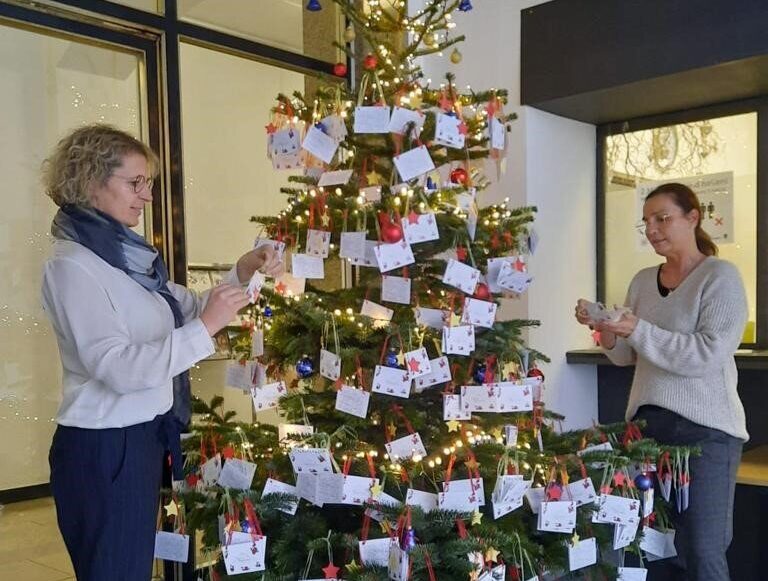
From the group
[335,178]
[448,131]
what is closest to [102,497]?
[335,178]

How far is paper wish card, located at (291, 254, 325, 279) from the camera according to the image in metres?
1.79

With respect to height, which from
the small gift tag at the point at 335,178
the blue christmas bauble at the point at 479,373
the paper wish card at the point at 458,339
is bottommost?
the blue christmas bauble at the point at 479,373

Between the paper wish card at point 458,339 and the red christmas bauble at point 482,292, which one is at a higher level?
the red christmas bauble at point 482,292

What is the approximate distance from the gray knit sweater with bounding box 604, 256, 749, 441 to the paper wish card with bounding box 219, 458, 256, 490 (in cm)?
103

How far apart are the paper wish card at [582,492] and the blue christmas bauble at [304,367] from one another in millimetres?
686

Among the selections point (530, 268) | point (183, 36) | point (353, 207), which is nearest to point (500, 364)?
point (353, 207)

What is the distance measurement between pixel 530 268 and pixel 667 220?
0.84m

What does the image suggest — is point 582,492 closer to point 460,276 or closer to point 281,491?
point 460,276

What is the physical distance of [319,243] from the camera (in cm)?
182

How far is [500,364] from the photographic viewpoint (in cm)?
185

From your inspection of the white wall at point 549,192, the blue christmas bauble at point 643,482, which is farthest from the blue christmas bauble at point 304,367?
the white wall at point 549,192

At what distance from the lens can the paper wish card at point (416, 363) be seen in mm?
1704

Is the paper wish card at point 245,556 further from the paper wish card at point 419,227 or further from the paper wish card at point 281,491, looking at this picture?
the paper wish card at point 419,227

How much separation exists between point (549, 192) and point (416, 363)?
4.76 ft
